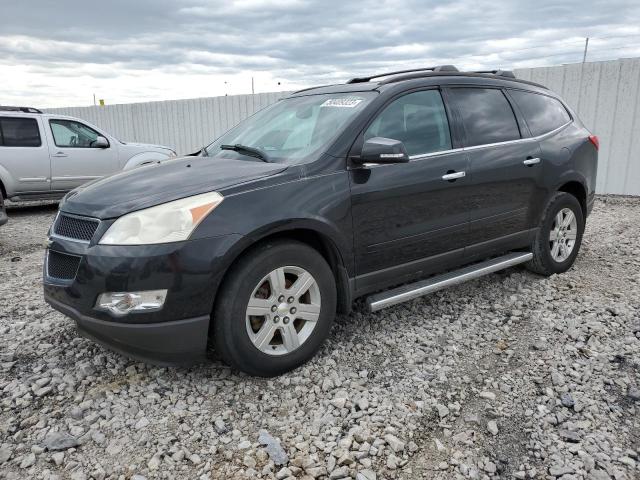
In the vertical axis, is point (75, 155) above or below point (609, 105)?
below

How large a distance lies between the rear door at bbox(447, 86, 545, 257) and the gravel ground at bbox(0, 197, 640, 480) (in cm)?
64

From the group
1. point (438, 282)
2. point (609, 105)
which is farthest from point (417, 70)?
point (609, 105)

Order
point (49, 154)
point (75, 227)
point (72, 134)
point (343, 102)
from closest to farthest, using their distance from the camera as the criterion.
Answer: point (75, 227)
point (343, 102)
point (49, 154)
point (72, 134)

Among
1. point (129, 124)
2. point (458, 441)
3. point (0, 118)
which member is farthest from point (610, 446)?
point (129, 124)

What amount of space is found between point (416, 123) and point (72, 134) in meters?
7.90

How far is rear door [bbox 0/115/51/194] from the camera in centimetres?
859

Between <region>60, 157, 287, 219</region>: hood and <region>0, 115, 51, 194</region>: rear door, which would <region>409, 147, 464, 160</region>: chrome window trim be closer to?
<region>60, 157, 287, 219</region>: hood

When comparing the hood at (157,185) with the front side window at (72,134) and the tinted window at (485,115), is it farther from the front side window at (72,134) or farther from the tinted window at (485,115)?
the front side window at (72,134)

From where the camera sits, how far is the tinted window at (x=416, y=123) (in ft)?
11.4

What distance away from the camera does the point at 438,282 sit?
3688 millimetres

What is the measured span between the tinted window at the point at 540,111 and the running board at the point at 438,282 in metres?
1.15

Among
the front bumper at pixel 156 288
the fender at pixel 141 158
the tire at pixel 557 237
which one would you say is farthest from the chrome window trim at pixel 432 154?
the fender at pixel 141 158

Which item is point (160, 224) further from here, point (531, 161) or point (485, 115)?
point (531, 161)

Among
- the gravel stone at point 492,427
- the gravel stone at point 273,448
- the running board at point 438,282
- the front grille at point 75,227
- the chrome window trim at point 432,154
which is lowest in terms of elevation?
the gravel stone at point 273,448
